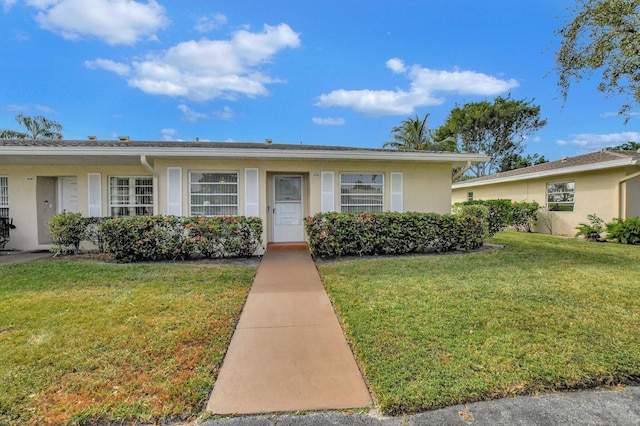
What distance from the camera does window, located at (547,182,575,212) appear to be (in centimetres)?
1204

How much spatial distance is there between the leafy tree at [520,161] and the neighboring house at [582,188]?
56.1 feet

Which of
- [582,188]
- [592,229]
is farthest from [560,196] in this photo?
[592,229]

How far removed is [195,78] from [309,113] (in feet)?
23.6

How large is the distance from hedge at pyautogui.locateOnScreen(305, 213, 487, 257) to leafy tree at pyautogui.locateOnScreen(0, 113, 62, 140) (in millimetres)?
24666

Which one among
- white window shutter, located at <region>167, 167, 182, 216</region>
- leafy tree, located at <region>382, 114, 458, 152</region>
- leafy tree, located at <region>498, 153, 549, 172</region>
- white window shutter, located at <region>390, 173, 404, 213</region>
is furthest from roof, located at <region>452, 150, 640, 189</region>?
leafy tree, located at <region>498, 153, 549, 172</region>

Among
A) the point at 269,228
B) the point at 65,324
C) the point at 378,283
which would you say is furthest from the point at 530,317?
the point at 269,228

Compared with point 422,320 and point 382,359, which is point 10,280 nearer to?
point 382,359

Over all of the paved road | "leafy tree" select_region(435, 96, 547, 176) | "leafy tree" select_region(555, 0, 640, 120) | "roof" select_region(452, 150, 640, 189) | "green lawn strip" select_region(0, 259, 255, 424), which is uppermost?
"leafy tree" select_region(435, 96, 547, 176)

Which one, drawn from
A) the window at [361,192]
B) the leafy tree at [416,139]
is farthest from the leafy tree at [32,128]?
the leafy tree at [416,139]

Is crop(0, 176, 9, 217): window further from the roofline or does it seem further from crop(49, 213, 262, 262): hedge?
the roofline

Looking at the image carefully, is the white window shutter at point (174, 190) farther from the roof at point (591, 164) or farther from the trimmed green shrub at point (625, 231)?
the roof at point (591, 164)

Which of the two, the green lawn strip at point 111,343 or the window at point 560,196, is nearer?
the green lawn strip at point 111,343

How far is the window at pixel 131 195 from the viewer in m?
8.41

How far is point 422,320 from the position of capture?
342cm
